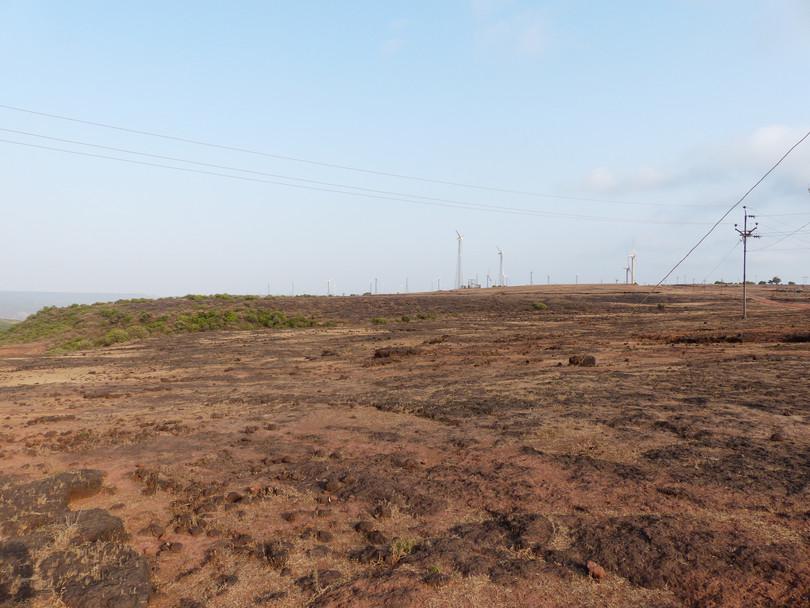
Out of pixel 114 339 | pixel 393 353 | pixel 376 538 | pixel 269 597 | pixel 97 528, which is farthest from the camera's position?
pixel 114 339

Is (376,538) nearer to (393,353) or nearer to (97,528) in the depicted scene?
(97,528)

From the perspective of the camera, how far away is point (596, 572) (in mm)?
6020

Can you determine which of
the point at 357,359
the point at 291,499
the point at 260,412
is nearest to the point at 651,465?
the point at 291,499

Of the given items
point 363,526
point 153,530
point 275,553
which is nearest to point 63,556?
point 153,530

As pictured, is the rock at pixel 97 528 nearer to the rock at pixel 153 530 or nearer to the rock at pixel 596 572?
the rock at pixel 153 530

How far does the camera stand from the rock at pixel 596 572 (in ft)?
19.7

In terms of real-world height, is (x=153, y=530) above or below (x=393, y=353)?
below

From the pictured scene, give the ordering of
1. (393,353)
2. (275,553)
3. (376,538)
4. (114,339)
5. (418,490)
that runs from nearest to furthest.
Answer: (275,553), (376,538), (418,490), (393,353), (114,339)

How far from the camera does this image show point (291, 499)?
838 cm

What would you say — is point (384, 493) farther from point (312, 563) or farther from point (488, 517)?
point (312, 563)

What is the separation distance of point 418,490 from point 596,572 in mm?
3168

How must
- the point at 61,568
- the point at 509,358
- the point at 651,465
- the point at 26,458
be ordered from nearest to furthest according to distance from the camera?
the point at 61,568 → the point at 651,465 → the point at 26,458 → the point at 509,358

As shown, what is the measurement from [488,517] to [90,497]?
5961 millimetres

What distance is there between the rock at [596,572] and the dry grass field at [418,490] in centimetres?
4
